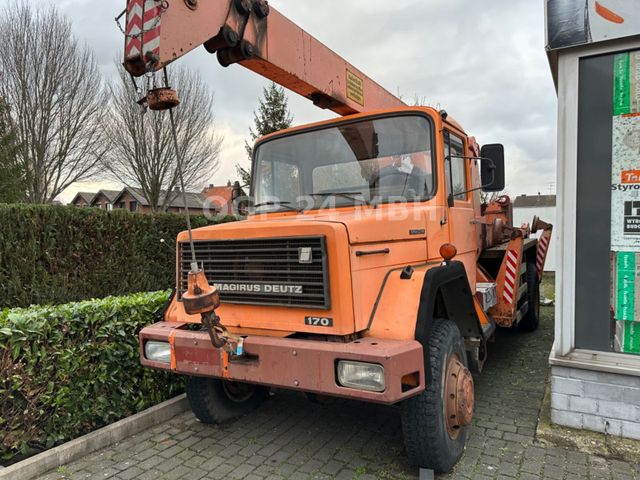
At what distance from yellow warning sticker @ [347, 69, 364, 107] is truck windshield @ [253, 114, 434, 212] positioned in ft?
2.72

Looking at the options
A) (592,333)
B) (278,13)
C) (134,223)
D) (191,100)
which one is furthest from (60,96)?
(592,333)

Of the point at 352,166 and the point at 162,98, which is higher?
the point at 162,98

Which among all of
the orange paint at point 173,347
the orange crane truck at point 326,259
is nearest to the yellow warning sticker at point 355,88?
the orange crane truck at point 326,259

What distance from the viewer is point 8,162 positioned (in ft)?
47.0

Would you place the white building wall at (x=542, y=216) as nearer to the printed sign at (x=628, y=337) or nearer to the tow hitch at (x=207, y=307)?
the printed sign at (x=628, y=337)

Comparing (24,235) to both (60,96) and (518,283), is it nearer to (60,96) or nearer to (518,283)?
(518,283)

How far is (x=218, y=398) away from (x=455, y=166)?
9.33 feet

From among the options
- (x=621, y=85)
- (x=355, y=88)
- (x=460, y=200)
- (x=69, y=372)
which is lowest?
(x=69, y=372)

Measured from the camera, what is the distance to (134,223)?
23.0 ft

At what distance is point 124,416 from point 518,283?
430 centimetres

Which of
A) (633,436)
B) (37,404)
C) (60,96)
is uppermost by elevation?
(60,96)

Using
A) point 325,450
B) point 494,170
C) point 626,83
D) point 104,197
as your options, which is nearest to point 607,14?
point 626,83

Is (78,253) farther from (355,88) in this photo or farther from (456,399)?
(456,399)

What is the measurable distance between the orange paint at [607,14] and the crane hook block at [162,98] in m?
3.16
